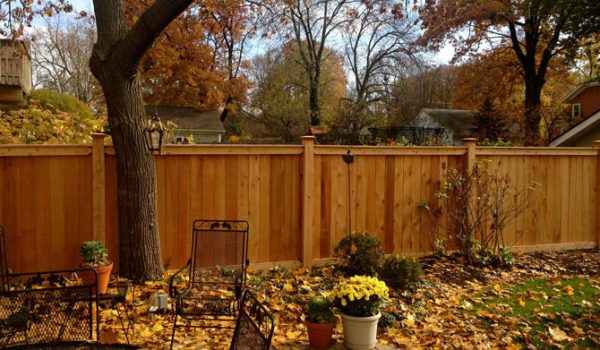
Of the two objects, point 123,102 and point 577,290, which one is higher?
point 123,102

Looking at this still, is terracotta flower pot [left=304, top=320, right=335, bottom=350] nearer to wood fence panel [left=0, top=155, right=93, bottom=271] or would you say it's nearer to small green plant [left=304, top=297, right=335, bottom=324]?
small green plant [left=304, top=297, right=335, bottom=324]

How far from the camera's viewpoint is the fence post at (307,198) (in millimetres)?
5504

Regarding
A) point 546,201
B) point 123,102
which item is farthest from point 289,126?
point 123,102

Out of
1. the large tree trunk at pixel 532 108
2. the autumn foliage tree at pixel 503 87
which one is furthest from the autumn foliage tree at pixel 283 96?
the large tree trunk at pixel 532 108

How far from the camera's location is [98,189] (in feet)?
15.8

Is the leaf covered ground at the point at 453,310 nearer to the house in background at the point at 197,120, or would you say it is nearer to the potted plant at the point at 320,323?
the potted plant at the point at 320,323

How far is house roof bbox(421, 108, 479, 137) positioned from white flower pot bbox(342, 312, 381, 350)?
2306 centimetres

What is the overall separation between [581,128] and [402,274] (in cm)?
1194

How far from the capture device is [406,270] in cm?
468

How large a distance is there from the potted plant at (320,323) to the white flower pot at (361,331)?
13 centimetres

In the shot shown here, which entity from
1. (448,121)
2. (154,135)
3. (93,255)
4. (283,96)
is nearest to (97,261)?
(93,255)

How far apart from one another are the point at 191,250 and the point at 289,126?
20.0 m

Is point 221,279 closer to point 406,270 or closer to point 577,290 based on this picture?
point 406,270

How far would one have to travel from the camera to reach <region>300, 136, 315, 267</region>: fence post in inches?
217
